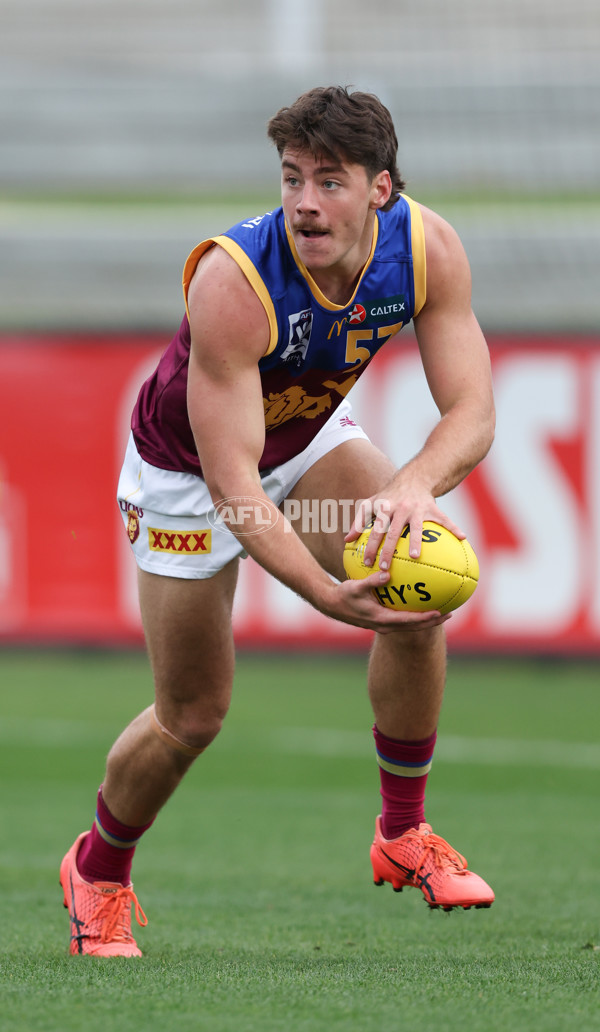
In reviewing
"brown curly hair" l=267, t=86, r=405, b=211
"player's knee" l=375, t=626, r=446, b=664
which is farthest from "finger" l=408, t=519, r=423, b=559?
"brown curly hair" l=267, t=86, r=405, b=211

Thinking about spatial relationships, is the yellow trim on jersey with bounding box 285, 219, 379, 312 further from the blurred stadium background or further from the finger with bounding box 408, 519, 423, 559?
the blurred stadium background

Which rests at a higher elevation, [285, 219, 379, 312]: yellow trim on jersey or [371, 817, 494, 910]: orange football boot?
[285, 219, 379, 312]: yellow trim on jersey

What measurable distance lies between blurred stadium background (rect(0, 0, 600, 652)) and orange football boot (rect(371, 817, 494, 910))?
3840 millimetres

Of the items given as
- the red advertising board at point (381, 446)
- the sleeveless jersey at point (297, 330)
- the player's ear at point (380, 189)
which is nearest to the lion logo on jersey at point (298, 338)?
the sleeveless jersey at point (297, 330)

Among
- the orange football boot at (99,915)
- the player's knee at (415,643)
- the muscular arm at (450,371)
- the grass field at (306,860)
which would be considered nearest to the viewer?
the grass field at (306,860)

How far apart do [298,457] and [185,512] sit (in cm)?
37

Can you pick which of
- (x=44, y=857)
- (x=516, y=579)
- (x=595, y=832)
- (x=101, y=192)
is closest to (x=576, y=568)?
(x=516, y=579)

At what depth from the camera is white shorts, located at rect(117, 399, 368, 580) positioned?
3984 millimetres

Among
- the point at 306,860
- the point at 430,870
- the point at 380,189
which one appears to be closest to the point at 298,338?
the point at 380,189

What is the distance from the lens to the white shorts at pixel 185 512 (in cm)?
398

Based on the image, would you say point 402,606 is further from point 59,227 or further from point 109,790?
point 59,227

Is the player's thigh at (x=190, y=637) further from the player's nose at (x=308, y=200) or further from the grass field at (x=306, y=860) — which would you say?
the player's nose at (x=308, y=200)

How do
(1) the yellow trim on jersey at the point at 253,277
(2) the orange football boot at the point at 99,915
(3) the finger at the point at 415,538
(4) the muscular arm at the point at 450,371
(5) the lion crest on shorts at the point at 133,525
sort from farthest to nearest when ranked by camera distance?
(5) the lion crest on shorts at the point at 133,525
(2) the orange football boot at the point at 99,915
(4) the muscular arm at the point at 450,371
(1) the yellow trim on jersey at the point at 253,277
(3) the finger at the point at 415,538

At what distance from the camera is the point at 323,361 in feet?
12.6
